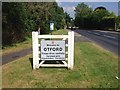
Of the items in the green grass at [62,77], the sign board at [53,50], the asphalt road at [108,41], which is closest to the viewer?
the green grass at [62,77]

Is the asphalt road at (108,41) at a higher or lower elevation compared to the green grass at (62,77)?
higher

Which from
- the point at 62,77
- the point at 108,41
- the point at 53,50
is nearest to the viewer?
the point at 62,77

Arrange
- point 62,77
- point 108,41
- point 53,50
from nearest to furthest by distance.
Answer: point 62,77 → point 53,50 → point 108,41

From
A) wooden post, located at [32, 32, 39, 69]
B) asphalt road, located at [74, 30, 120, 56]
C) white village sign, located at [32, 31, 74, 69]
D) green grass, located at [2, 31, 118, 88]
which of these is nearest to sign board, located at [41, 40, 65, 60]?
white village sign, located at [32, 31, 74, 69]

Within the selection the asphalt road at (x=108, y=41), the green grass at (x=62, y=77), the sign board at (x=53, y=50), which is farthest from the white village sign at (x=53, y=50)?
the asphalt road at (x=108, y=41)

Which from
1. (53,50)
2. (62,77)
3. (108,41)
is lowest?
(62,77)

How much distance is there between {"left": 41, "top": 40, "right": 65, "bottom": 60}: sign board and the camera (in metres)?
10.9

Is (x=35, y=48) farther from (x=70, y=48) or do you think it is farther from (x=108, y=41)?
(x=108, y=41)

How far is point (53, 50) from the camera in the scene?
10938mm

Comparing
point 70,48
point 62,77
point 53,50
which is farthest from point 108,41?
point 62,77

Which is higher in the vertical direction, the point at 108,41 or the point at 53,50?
the point at 53,50

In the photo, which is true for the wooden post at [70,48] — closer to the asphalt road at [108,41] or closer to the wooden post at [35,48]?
the wooden post at [35,48]

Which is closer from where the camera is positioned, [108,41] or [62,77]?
[62,77]

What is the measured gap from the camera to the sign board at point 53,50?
10.9m
